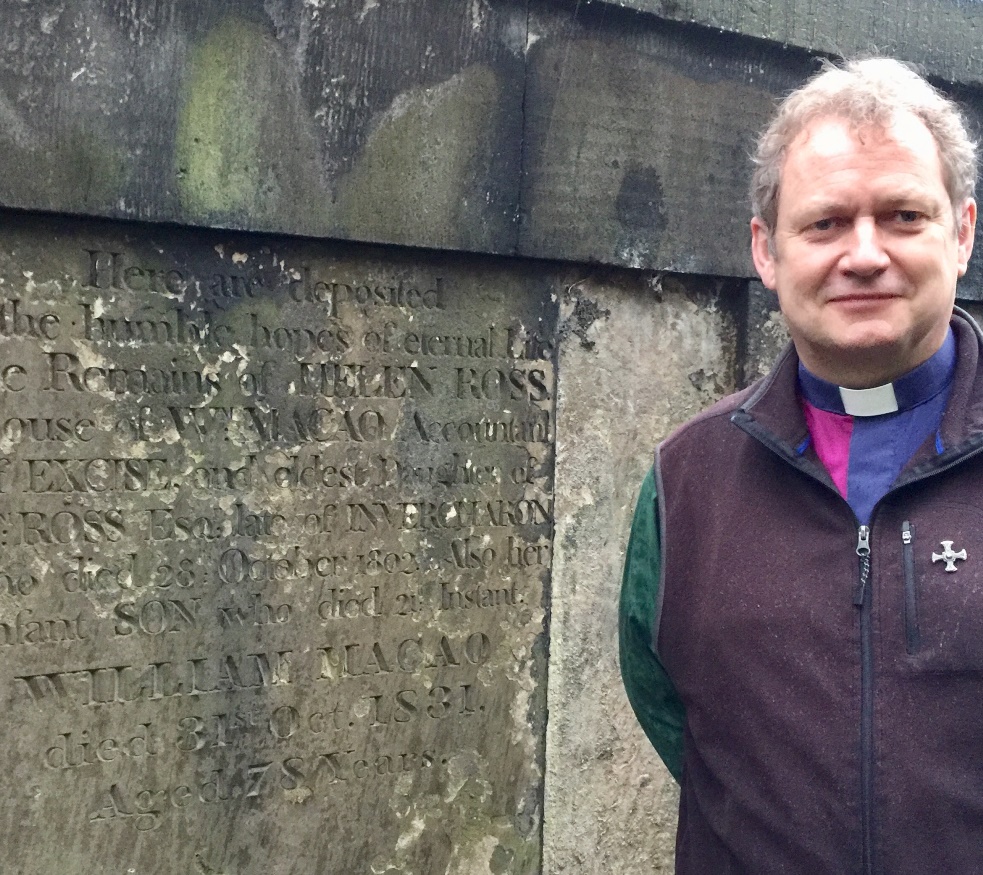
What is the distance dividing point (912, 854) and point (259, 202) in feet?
6.07

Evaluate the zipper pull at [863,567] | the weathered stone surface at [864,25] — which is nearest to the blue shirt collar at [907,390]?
the zipper pull at [863,567]

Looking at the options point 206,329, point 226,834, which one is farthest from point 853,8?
point 226,834

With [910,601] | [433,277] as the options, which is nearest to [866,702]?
[910,601]

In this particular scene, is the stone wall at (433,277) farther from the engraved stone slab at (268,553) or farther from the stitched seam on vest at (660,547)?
the stitched seam on vest at (660,547)

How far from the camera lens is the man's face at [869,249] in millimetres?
1622

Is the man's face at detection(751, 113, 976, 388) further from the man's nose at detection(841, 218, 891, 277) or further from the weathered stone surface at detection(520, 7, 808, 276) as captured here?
the weathered stone surface at detection(520, 7, 808, 276)

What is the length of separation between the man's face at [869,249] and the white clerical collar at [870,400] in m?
0.01

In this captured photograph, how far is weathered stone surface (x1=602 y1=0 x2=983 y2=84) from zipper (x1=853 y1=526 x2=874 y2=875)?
72.9 inches

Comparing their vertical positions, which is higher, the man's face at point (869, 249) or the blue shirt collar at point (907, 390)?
the man's face at point (869, 249)

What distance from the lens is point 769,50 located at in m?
3.19

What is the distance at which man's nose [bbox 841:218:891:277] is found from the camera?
161 cm

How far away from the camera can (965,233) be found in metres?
1.80

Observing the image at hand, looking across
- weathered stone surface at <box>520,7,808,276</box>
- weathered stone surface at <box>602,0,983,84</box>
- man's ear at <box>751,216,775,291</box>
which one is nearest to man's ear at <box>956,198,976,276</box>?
man's ear at <box>751,216,775,291</box>

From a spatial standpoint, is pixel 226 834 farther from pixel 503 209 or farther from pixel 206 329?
pixel 503 209
